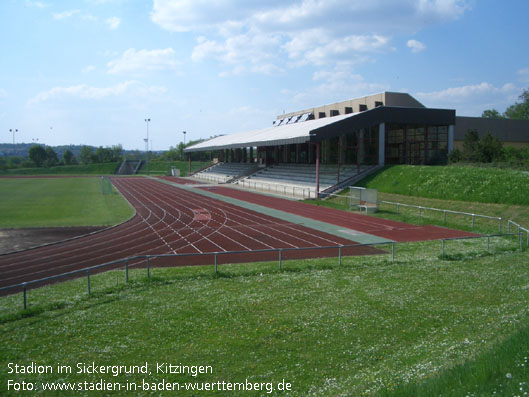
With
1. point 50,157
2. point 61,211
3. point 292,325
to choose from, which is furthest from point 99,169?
point 292,325

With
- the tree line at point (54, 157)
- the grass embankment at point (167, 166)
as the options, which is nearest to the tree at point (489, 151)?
the grass embankment at point (167, 166)

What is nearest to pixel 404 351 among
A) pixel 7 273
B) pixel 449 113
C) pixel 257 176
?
pixel 7 273

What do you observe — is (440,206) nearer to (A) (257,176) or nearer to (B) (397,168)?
(B) (397,168)

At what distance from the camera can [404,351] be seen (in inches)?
290

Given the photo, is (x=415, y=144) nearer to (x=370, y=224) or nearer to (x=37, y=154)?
(x=370, y=224)

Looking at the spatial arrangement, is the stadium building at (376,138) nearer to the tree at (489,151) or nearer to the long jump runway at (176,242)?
the tree at (489,151)

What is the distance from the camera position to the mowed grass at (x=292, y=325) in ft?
21.6

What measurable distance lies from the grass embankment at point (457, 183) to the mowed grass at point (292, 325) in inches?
573

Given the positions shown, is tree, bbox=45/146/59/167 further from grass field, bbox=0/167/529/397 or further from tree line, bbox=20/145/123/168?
grass field, bbox=0/167/529/397

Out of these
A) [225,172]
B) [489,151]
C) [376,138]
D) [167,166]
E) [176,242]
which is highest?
[376,138]

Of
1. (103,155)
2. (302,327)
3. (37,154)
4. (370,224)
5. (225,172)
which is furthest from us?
(103,155)

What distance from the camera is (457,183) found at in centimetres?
3062

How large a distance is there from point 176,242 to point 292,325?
12.1m

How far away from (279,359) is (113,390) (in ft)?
8.76
